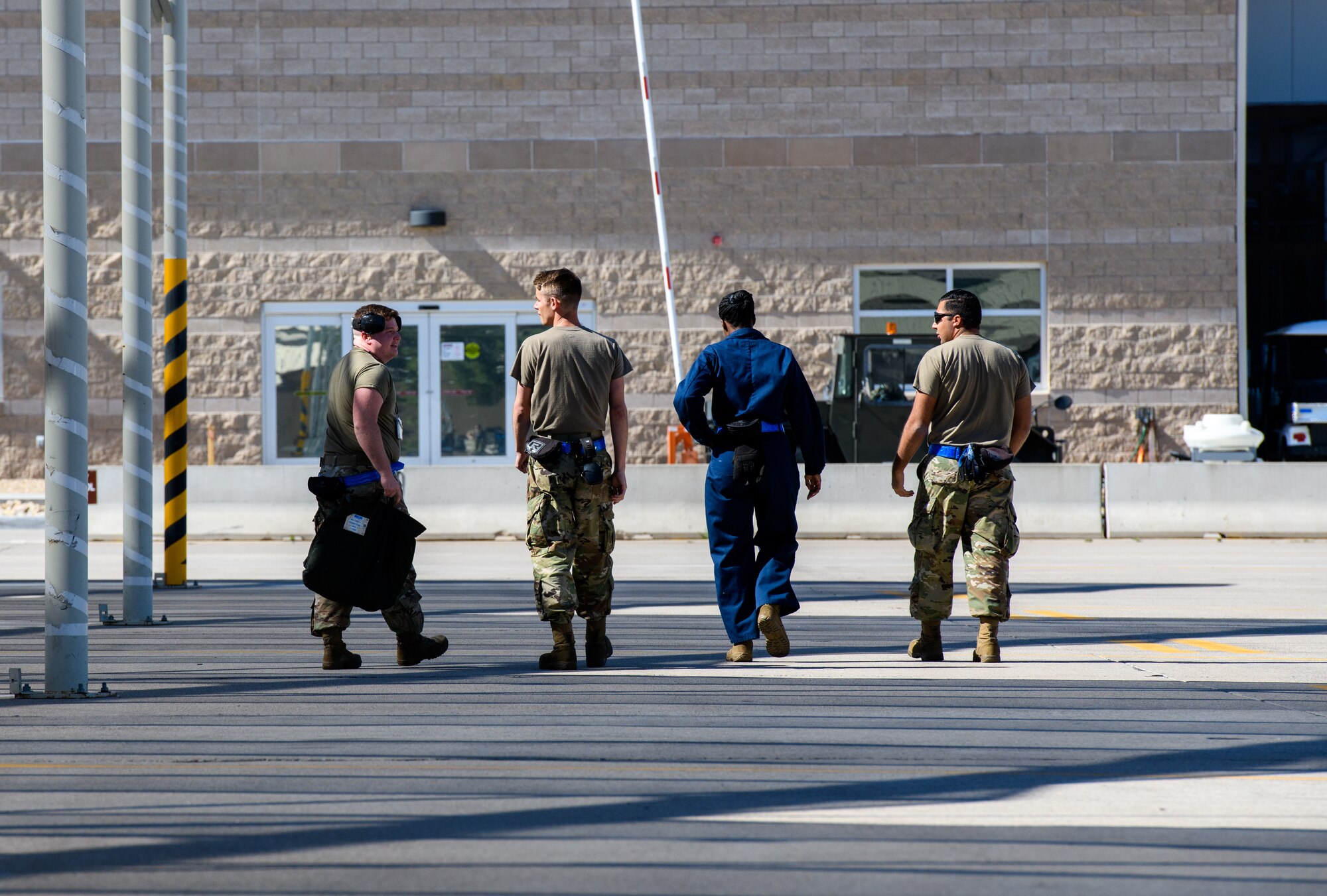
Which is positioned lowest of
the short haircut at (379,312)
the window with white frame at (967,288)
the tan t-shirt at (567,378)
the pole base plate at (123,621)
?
the pole base plate at (123,621)

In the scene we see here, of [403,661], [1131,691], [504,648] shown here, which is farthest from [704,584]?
[1131,691]

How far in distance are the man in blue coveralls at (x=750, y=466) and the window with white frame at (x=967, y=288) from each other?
15.2m

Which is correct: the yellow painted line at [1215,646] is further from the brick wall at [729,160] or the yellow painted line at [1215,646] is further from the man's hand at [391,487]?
the brick wall at [729,160]

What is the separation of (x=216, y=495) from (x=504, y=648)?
9762 millimetres

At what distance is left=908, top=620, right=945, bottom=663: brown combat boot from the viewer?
23.1ft

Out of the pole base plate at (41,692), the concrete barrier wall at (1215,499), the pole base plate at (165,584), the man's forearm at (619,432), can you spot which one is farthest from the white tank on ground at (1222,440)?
the pole base plate at (41,692)

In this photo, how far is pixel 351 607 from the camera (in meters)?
6.60

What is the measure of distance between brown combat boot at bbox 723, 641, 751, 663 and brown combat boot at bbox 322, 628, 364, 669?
1784mm

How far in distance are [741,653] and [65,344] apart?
3329 millimetres

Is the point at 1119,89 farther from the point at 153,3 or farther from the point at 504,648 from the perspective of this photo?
the point at 504,648

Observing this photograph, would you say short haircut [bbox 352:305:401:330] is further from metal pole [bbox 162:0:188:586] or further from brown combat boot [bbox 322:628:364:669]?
metal pole [bbox 162:0:188:586]

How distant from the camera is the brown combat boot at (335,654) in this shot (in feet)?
22.0

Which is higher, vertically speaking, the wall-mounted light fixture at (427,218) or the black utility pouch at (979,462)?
the wall-mounted light fixture at (427,218)

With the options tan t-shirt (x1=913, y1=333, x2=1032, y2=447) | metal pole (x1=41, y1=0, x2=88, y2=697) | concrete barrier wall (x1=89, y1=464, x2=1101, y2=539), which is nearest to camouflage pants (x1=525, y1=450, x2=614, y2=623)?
tan t-shirt (x1=913, y1=333, x2=1032, y2=447)
